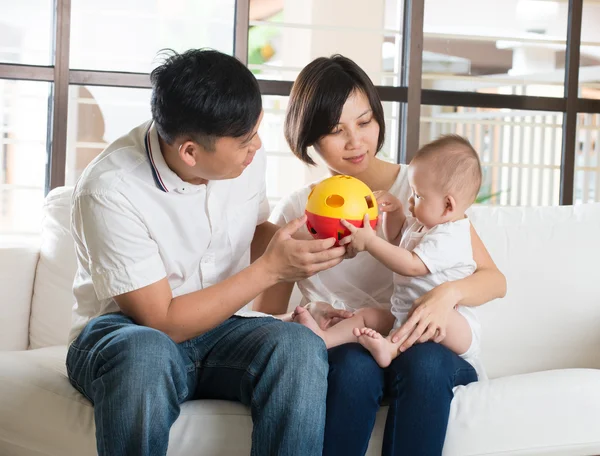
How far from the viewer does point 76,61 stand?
3.85 meters

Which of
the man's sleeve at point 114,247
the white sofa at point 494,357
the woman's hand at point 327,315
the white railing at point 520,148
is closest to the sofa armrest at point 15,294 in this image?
the white sofa at point 494,357

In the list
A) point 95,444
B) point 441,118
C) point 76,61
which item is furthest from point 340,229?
point 441,118

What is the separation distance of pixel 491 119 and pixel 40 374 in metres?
3.47

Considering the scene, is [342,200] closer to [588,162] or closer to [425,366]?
[425,366]

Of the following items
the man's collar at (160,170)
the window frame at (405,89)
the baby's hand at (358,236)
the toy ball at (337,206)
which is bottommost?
the baby's hand at (358,236)

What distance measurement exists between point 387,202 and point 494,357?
0.61 metres

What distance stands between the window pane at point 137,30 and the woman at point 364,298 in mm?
1820

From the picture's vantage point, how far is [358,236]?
5.88ft

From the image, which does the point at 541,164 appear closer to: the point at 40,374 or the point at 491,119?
the point at 491,119

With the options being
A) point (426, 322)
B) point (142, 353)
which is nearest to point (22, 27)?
point (142, 353)

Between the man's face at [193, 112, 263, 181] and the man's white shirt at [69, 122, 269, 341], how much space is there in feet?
0.30

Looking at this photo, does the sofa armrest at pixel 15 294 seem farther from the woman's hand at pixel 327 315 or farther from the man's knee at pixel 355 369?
the man's knee at pixel 355 369

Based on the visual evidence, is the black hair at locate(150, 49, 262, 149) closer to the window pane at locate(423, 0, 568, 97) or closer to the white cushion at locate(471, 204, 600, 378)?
the white cushion at locate(471, 204, 600, 378)

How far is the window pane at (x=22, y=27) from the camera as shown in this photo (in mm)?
3609
